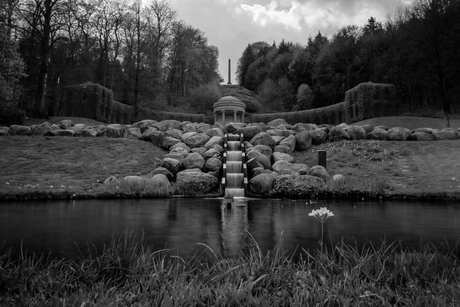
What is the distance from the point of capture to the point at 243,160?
50.0 ft

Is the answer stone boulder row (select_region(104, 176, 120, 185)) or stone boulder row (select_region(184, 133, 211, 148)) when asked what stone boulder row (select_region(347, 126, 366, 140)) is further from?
stone boulder row (select_region(104, 176, 120, 185))

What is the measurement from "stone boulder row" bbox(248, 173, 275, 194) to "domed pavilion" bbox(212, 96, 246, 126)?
1928 cm

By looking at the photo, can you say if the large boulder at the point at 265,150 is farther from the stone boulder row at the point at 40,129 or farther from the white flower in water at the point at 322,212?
the white flower in water at the point at 322,212

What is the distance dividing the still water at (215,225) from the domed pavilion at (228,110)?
22.2 m

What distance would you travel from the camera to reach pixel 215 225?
7.04 m

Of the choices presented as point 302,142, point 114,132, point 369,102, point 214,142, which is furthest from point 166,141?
point 369,102

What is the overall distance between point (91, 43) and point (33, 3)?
11794 millimetres

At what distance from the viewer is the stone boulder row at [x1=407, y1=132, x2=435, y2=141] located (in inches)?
757

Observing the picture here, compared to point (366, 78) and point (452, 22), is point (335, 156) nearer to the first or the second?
point (452, 22)

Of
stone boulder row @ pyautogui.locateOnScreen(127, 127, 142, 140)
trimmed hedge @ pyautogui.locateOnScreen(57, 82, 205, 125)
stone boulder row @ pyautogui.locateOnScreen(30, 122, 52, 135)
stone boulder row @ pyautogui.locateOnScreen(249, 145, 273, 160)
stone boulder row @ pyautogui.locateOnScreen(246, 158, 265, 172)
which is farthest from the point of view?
trimmed hedge @ pyautogui.locateOnScreen(57, 82, 205, 125)

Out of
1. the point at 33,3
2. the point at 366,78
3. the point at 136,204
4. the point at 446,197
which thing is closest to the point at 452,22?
the point at 366,78

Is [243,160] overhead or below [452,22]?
below


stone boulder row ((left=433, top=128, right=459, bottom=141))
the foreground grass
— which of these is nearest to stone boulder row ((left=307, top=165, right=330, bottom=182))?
stone boulder row ((left=433, top=128, right=459, bottom=141))

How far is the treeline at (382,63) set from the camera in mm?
28672
